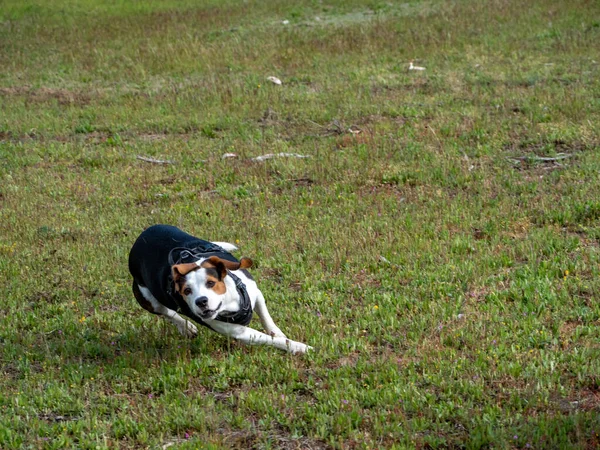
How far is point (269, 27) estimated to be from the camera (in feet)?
74.9

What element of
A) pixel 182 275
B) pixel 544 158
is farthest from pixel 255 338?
pixel 544 158

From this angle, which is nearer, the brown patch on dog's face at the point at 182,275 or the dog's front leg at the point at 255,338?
the brown patch on dog's face at the point at 182,275

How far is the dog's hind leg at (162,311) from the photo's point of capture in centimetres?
718

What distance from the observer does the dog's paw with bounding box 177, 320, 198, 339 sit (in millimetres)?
7266

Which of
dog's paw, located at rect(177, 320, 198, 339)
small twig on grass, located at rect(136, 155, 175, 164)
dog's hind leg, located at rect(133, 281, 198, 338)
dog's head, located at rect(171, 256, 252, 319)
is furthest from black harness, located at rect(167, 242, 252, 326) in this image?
small twig on grass, located at rect(136, 155, 175, 164)

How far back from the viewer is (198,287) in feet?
20.2

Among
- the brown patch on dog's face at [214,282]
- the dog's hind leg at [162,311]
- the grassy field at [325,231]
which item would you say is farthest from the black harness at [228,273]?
the dog's hind leg at [162,311]

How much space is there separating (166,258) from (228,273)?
0.53 m

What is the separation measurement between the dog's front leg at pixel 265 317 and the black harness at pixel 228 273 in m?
0.27

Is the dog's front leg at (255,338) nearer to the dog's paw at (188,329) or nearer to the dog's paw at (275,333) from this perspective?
A: the dog's paw at (275,333)

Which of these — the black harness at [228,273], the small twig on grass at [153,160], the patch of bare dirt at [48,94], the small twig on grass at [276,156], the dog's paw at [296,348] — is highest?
the black harness at [228,273]

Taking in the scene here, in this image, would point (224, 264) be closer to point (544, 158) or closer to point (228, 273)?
point (228, 273)

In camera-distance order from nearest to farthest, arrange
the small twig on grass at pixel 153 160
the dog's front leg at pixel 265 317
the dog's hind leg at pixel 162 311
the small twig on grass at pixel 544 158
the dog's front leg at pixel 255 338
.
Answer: the dog's front leg at pixel 255 338 < the dog's front leg at pixel 265 317 < the dog's hind leg at pixel 162 311 < the small twig on grass at pixel 544 158 < the small twig on grass at pixel 153 160

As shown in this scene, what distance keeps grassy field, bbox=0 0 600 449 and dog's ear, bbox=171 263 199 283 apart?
830 mm
